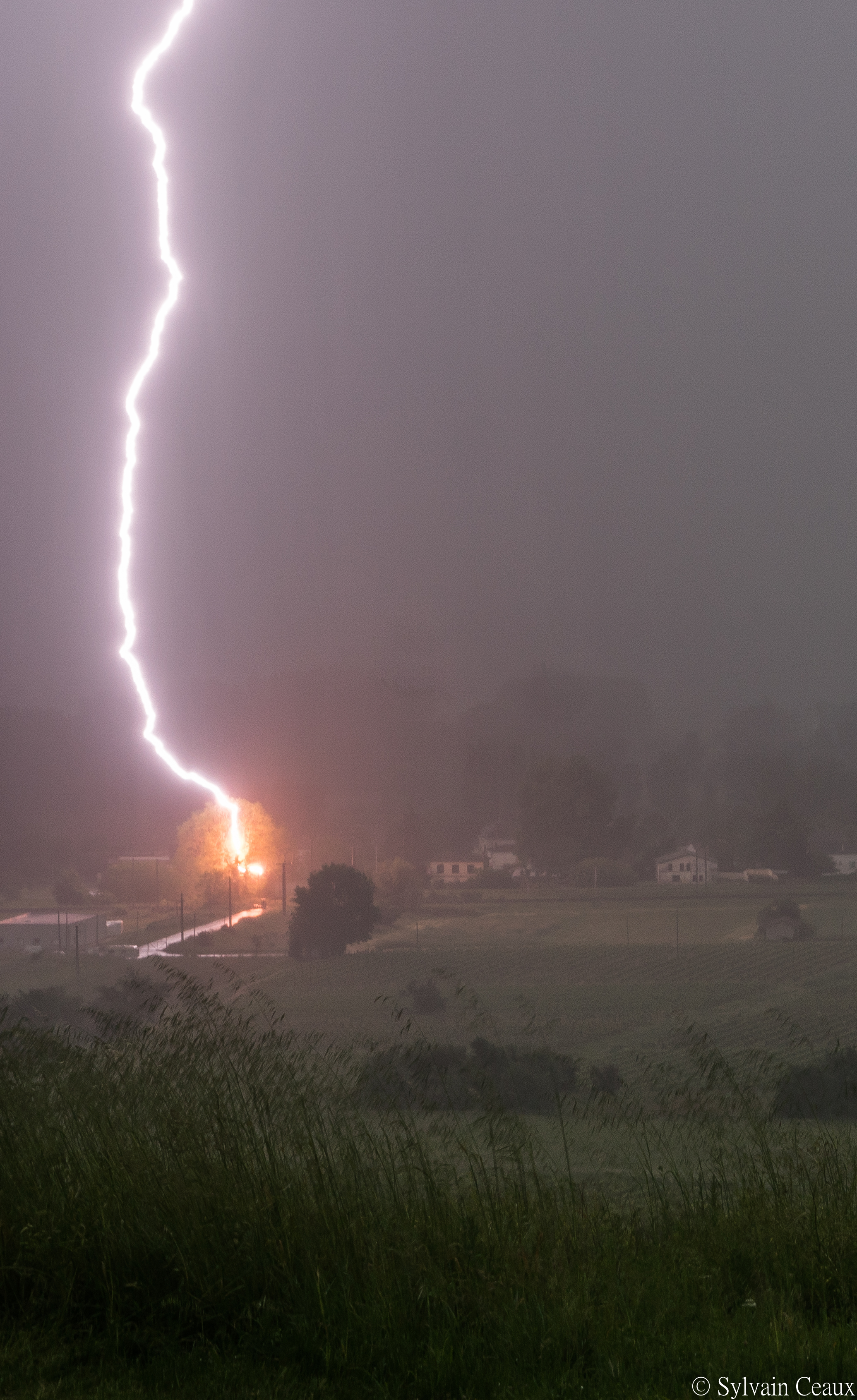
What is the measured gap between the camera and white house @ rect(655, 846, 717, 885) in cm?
6925

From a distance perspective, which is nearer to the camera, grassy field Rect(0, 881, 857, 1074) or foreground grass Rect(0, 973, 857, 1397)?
foreground grass Rect(0, 973, 857, 1397)

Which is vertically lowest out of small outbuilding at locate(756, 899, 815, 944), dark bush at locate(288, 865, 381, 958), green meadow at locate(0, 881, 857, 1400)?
small outbuilding at locate(756, 899, 815, 944)

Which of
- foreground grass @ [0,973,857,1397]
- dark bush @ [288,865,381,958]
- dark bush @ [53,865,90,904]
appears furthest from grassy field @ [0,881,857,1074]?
foreground grass @ [0,973,857,1397]

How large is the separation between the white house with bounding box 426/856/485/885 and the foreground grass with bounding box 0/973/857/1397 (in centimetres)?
6800

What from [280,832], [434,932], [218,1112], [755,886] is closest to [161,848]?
[280,832]

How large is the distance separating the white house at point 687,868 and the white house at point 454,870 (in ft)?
40.4

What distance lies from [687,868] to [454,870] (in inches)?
640

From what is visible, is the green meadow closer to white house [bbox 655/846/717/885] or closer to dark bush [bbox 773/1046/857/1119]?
dark bush [bbox 773/1046/857/1119]

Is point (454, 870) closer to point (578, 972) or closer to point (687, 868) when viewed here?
point (687, 868)

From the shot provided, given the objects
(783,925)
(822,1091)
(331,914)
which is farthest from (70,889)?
(822,1091)

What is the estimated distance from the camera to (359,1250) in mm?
3977

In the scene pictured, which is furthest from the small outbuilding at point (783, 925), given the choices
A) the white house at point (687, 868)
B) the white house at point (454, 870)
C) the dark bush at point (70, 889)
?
the dark bush at point (70, 889)

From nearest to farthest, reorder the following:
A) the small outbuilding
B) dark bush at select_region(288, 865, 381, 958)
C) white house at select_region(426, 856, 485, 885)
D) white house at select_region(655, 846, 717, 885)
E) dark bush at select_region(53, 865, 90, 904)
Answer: dark bush at select_region(288, 865, 381, 958), the small outbuilding, dark bush at select_region(53, 865, 90, 904), white house at select_region(655, 846, 717, 885), white house at select_region(426, 856, 485, 885)

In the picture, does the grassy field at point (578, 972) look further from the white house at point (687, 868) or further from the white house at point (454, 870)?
the white house at point (454, 870)
